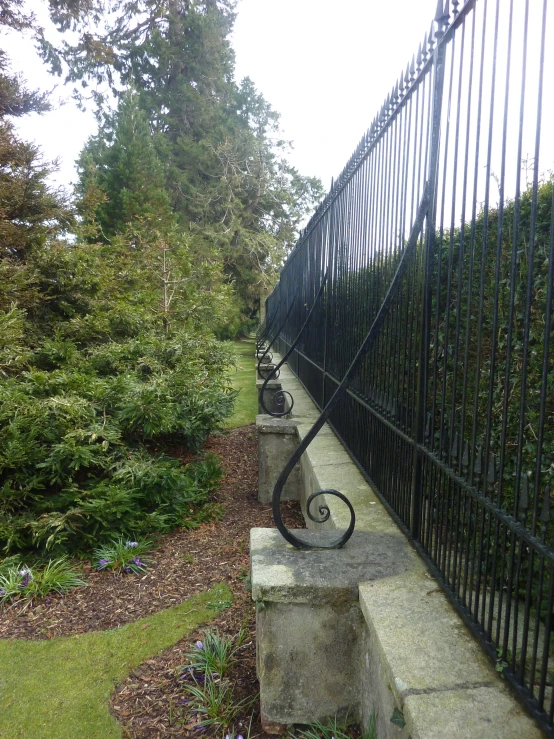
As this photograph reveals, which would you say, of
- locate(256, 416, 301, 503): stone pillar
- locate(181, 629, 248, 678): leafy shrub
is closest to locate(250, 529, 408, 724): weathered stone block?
locate(181, 629, 248, 678): leafy shrub

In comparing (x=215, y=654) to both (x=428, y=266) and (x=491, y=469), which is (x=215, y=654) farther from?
(x=428, y=266)

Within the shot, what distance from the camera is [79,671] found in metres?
2.69

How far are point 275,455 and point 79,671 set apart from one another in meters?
2.60

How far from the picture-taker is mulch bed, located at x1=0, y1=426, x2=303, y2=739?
7.82 feet

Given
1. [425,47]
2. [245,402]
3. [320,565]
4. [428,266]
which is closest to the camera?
[320,565]

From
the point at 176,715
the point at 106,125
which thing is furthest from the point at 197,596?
the point at 106,125

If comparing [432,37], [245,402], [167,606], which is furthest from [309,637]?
[245,402]

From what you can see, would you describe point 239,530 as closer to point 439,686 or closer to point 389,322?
point 389,322

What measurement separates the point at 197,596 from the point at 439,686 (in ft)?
7.00

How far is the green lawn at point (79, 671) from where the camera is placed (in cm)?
232

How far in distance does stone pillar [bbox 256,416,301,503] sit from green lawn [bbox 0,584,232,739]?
1.63 metres

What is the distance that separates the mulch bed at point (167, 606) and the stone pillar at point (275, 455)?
16cm

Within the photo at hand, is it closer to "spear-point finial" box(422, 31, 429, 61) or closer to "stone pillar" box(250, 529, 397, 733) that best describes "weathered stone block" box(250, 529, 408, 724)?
"stone pillar" box(250, 529, 397, 733)

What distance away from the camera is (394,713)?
62.2 inches
